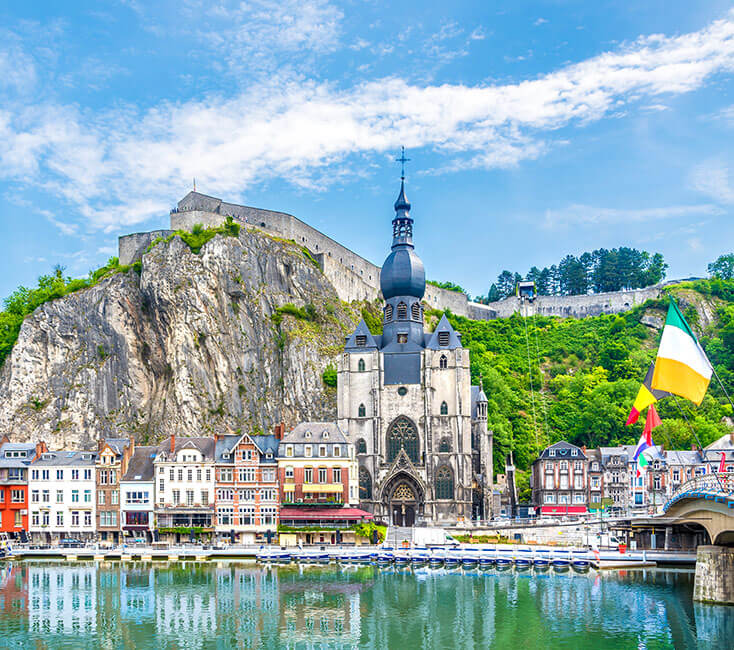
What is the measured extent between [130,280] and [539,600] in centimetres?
5828

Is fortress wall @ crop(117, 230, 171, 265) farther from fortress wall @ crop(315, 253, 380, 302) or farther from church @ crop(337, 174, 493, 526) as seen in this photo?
church @ crop(337, 174, 493, 526)

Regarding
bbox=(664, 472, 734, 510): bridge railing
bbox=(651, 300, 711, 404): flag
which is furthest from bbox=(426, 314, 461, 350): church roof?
bbox=(651, 300, 711, 404): flag

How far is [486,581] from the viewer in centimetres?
5100

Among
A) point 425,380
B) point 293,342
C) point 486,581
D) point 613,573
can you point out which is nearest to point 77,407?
point 293,342

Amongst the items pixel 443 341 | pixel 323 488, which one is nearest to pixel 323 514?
pixel 323 488

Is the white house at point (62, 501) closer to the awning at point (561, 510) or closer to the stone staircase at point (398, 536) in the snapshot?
the stone staircase at point (398, 536)

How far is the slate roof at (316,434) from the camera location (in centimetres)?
6862

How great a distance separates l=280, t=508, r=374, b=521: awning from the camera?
64.9 metres

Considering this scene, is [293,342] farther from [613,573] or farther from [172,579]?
[613,573]

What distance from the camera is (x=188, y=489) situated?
222 ft

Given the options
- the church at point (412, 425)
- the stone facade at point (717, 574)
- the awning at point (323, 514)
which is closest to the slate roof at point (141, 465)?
the awning at point (323, 514)

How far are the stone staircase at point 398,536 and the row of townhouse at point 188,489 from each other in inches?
107

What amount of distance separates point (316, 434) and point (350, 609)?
26938 mm

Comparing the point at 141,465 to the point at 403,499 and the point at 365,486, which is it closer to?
the point at 365,486
